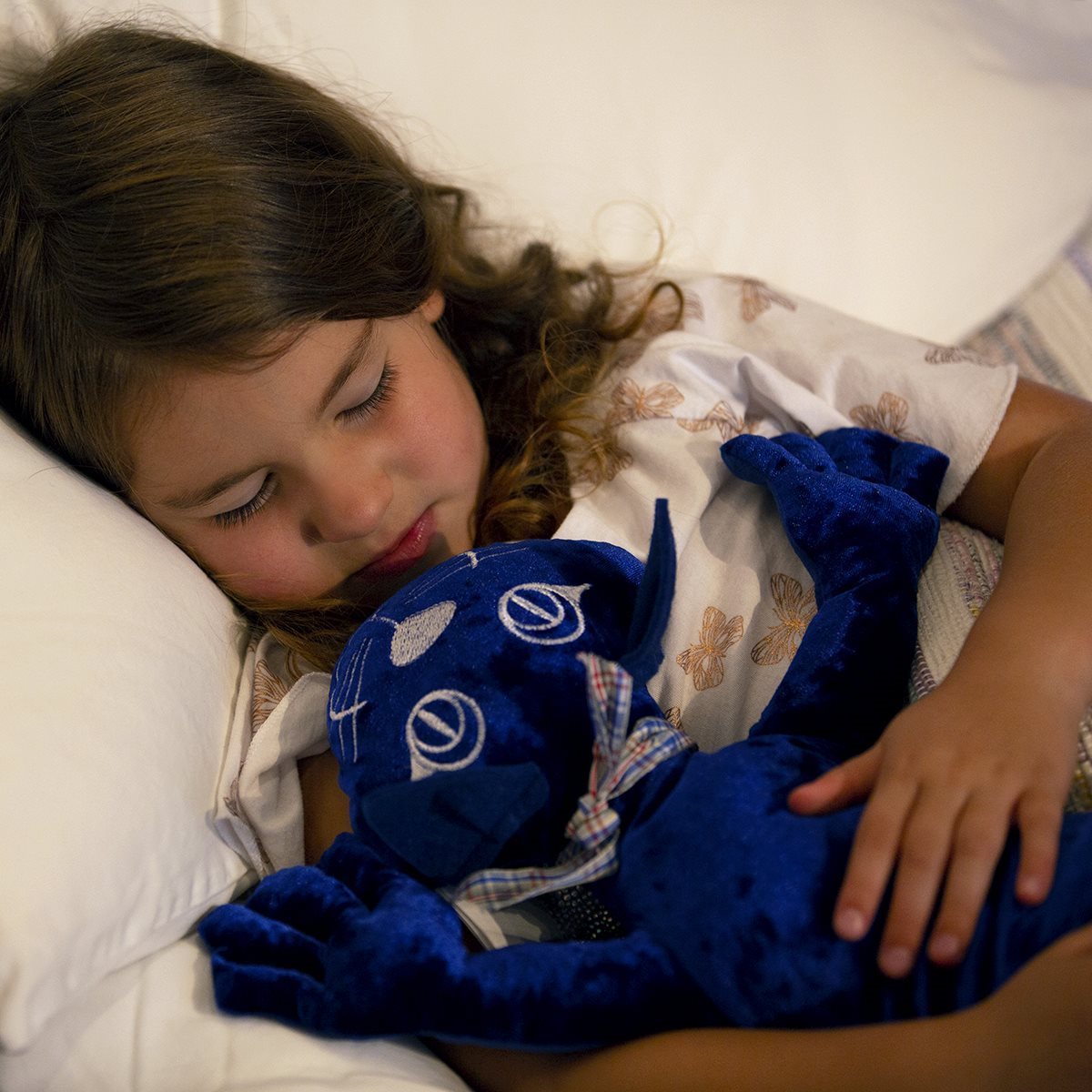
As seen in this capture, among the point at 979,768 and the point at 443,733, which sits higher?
the point at 979,768

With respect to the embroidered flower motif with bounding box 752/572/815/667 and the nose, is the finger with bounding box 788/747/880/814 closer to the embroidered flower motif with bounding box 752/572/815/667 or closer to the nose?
the embroidered flower motif with bounding box 752/572/815/667

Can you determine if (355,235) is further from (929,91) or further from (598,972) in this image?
(929,91)

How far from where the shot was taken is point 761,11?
44.9 inches

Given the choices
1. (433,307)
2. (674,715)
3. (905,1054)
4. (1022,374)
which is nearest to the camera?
(905,1054)

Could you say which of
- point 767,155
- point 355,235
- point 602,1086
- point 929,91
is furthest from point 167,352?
point 929,91

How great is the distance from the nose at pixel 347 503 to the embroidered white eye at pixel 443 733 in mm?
209

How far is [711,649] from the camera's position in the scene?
2.43 ft

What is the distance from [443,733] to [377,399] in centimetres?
31

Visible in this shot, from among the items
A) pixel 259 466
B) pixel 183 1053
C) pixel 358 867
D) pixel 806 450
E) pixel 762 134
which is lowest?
pixel 183 1053

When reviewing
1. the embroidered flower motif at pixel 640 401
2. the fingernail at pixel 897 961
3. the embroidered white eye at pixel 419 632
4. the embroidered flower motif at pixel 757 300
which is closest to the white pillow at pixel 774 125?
the embroidered flower motif at pixel 757 300

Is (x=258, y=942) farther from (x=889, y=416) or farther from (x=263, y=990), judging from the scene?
(x=889, y=416)

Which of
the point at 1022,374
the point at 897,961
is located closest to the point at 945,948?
the point at 897,961

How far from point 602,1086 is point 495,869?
0.39 feet

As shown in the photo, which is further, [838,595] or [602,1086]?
[838,595]
